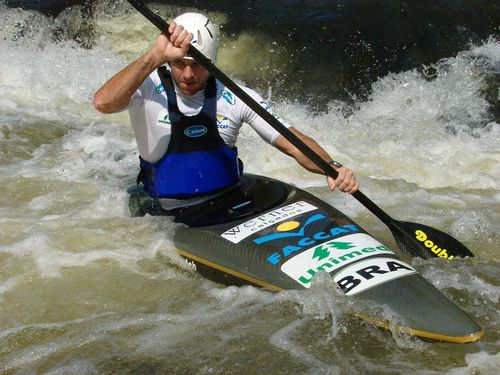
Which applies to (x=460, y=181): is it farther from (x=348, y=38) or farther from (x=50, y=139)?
(x=50, y=139)

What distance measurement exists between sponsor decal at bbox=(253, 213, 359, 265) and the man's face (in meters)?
0.81

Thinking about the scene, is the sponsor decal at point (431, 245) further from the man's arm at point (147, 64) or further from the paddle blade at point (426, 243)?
the man's arm at point (147, 64)

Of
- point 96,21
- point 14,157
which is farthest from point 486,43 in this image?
point 14,157

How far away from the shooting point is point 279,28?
7941 mm

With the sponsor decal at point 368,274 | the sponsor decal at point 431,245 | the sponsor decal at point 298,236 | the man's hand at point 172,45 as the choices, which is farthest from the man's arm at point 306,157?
the man's hand at point 172,45

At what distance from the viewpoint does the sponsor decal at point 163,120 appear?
12.1 ft

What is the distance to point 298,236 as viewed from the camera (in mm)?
3621

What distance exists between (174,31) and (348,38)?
4624 millimetres

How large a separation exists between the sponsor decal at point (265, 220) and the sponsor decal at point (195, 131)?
503 mm

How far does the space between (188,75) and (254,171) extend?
2167 mm

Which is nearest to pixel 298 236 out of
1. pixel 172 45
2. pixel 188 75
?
pixel 188 75

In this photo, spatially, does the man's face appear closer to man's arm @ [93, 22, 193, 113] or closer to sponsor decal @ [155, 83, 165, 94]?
sponsor decal @ [155, 83, 165, 94]

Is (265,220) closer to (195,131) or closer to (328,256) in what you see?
(328,256)

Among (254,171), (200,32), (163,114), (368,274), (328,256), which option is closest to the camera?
(368,274)
